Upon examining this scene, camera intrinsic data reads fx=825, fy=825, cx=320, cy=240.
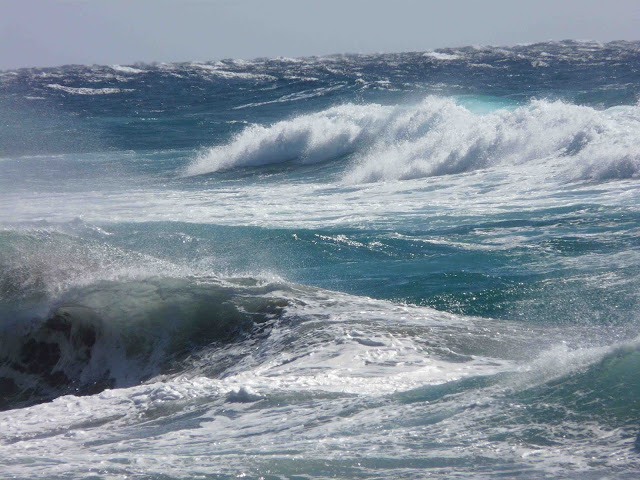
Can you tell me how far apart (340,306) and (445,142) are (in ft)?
40.8

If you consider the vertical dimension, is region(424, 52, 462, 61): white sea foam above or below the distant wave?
above

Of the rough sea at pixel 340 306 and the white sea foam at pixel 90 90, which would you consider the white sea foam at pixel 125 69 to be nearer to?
the white sea foam at pixel 90 90

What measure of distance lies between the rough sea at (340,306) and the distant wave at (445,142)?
80 mm

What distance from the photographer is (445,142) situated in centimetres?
1992

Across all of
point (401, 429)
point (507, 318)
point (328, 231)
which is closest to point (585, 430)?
point (401, 429)

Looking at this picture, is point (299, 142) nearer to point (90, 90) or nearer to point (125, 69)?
point (90, 90)

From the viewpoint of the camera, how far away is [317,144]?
23.7m

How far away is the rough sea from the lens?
15.5ft

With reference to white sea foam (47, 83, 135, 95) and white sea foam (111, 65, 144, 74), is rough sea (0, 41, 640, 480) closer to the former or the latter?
white sea foam (47, 83, 135, 95)

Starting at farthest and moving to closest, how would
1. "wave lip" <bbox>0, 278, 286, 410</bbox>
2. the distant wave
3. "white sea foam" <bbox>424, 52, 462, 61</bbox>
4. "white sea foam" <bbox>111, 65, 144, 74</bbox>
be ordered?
"white sea foam" <bbox>111, 65, 144, 74</bbox>, "white sea foam" <bbox>424, 52, 462, 61</bbox>, the distant wave, "wave lip" <bbox>0, 278, 286, 410</bbox>

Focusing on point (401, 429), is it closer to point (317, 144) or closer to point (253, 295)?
point (253, 295)

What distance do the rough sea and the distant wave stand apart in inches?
3.2

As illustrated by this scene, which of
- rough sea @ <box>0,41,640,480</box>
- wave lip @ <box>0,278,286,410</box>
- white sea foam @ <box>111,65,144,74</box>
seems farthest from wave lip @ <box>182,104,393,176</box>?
white sea foam @ <box>111,65,144,74</box>

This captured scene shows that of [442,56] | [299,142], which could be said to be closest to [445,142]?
[299,142]
